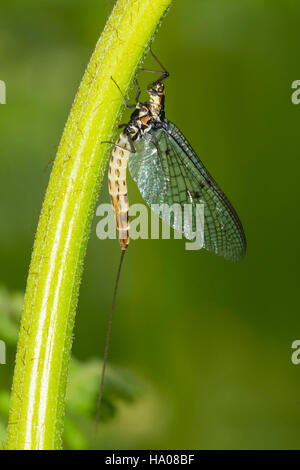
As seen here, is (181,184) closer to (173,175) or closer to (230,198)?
(173,175)

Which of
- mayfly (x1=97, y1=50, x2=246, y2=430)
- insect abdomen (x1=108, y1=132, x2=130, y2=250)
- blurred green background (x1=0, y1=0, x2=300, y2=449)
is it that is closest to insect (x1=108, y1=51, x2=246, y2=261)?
mayfly (x1=97, y1=50, x2=246, y2=430)

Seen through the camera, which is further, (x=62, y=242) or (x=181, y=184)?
(x=181, y=184)

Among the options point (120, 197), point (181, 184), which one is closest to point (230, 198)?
point (181, 184)

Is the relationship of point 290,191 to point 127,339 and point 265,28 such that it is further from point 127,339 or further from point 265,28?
point 127,339

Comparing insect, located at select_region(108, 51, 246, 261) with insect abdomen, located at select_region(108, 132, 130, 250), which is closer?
insect abdomen, located at select_region(108, 132, 130, 250)

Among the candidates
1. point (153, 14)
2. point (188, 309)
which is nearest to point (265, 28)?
point (188, 309)

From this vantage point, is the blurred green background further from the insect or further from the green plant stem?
the green plant stem

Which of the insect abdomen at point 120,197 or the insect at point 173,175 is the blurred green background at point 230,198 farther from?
the insect abdomen at point 120,197
